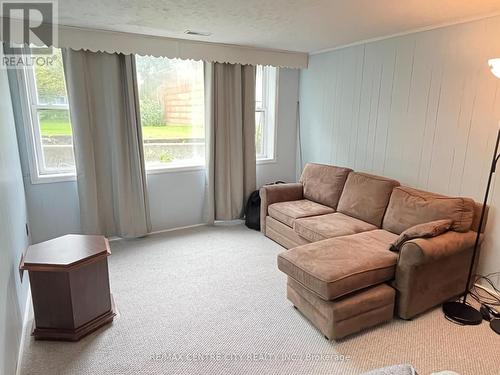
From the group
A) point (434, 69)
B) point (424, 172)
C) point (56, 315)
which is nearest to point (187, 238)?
point (56, 315)

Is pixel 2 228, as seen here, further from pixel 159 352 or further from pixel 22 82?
pixel 22 82

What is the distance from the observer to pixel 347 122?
12.8 ft

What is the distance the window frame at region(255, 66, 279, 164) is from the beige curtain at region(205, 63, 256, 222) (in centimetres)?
39

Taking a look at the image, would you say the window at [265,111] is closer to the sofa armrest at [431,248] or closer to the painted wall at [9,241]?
the sofa armrest at [431,248]

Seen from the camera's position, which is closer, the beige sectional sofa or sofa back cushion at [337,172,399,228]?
the beige sectional sofa

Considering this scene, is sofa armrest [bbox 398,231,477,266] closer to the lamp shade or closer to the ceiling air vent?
the lamp shade

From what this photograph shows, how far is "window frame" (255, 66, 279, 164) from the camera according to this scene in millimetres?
4488

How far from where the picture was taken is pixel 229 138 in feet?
13.6

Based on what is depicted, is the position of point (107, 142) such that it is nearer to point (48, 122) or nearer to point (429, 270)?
point (48, 122)

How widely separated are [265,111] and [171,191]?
5.76 ft

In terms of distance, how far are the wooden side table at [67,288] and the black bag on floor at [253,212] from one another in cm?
216

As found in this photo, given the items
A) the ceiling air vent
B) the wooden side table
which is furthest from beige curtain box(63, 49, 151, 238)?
the wooden side table

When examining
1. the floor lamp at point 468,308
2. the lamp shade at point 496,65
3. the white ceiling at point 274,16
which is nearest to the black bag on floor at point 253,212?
the white ceiling at point 274,16

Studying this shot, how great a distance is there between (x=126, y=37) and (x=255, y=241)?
8.47ft
